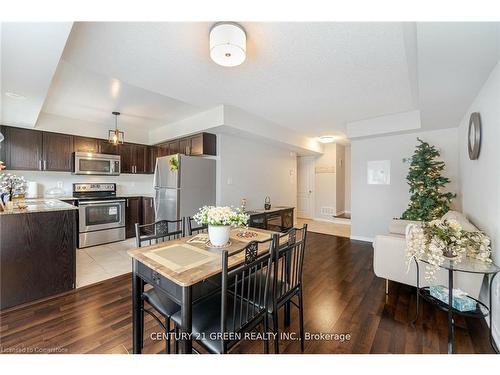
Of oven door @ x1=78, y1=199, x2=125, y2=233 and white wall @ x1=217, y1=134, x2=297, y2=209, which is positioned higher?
white wall @ x1=217, y1=134, x2=297, y2=209

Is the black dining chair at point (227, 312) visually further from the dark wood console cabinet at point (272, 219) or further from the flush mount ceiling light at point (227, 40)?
the dark wood console cabinet at point (272, 219)

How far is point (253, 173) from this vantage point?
4.88 meters

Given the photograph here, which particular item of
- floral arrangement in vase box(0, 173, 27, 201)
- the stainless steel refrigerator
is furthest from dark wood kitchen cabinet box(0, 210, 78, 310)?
the stainless steel refrigerator

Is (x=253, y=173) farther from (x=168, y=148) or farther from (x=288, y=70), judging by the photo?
(x=288, y=70)

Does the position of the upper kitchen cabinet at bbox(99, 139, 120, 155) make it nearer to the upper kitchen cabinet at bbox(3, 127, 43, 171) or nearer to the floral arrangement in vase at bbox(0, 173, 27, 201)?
the upper kitchen cabinet at bbox(3, 127, 43, 171)

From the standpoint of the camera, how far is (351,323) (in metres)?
1.86

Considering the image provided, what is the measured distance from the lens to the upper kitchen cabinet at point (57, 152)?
3.72 m

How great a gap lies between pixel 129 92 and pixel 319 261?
3820 millimetres

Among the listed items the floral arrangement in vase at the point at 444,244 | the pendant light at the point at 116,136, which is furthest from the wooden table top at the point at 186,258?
the pendant light at the point at 116,136

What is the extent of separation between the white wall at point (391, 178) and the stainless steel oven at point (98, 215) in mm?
5009

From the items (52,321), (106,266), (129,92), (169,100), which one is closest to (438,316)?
(52,321)

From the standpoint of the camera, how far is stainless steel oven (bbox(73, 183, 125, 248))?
3.82 m

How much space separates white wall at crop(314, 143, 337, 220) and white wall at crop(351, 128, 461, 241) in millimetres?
1877

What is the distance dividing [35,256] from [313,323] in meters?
2.89
